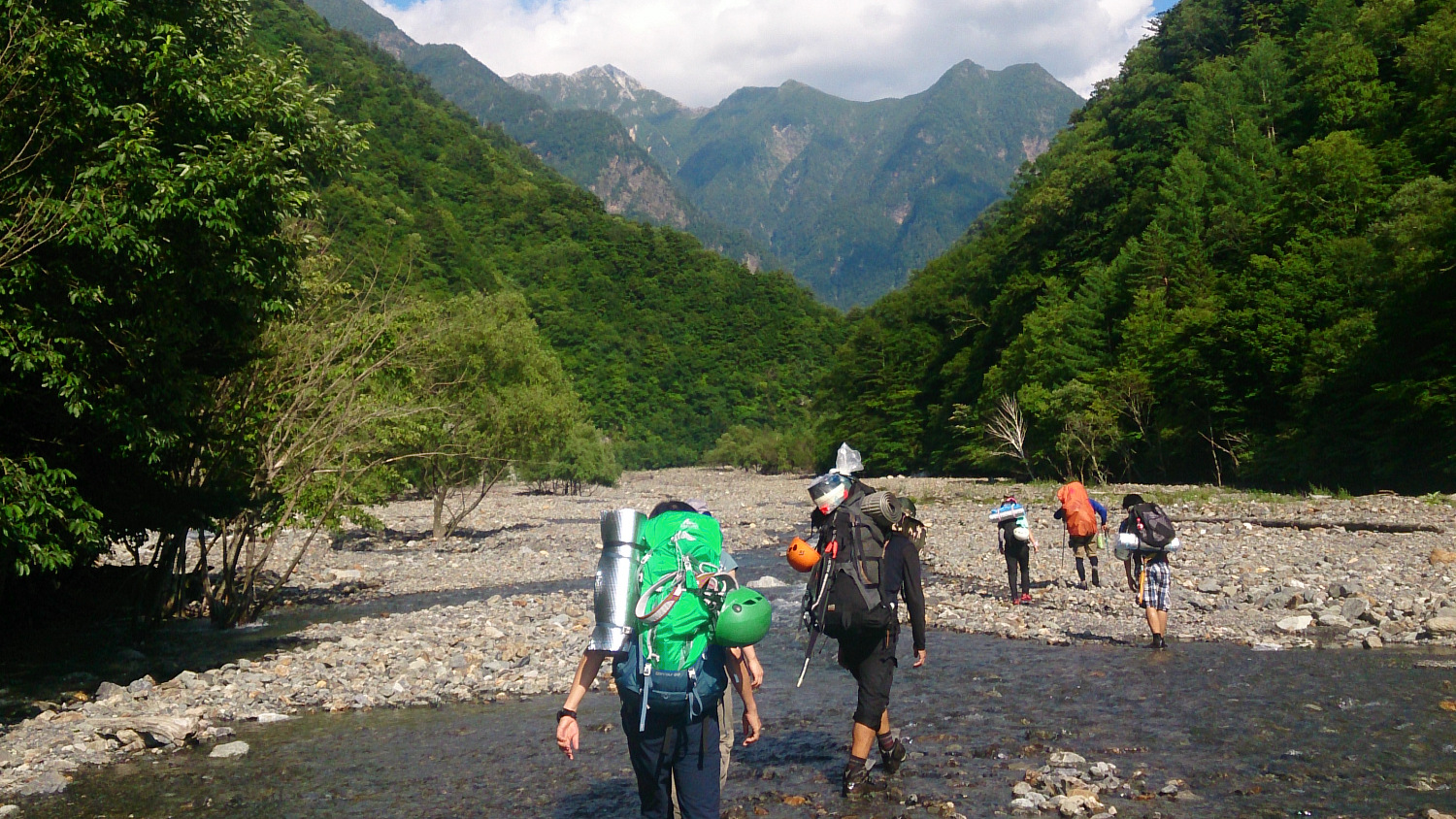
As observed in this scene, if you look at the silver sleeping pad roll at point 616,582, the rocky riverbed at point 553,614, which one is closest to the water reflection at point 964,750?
the rocky riverbed at point 553,614

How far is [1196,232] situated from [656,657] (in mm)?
62867

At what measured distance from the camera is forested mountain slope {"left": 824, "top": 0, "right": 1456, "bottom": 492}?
121 ft

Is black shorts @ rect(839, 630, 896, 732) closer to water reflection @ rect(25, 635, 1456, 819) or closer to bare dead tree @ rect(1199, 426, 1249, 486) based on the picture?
water reflection @ rect(25, 635, 1456, 819)

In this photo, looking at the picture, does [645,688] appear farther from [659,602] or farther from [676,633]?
[659,602]

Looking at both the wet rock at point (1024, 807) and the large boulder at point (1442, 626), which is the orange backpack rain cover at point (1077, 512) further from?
the wet rock at point (1024, 807)

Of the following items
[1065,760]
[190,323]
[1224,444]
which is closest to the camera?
[1065,760]

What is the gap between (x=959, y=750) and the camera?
8.62 meters

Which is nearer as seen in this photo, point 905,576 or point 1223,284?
point 905,576

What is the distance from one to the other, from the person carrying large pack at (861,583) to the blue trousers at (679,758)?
1887 millimetres

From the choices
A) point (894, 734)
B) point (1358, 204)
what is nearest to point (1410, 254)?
point (1358, 204)

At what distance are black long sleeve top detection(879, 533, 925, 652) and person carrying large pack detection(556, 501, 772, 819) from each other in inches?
89.9

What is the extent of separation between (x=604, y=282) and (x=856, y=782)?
146 m

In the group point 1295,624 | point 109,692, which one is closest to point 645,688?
point 109,692

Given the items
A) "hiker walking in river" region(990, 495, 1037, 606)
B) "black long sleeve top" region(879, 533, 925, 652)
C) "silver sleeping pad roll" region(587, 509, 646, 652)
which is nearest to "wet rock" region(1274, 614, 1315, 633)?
"hiker walking in river" region(990, 495, 1037, 606)
